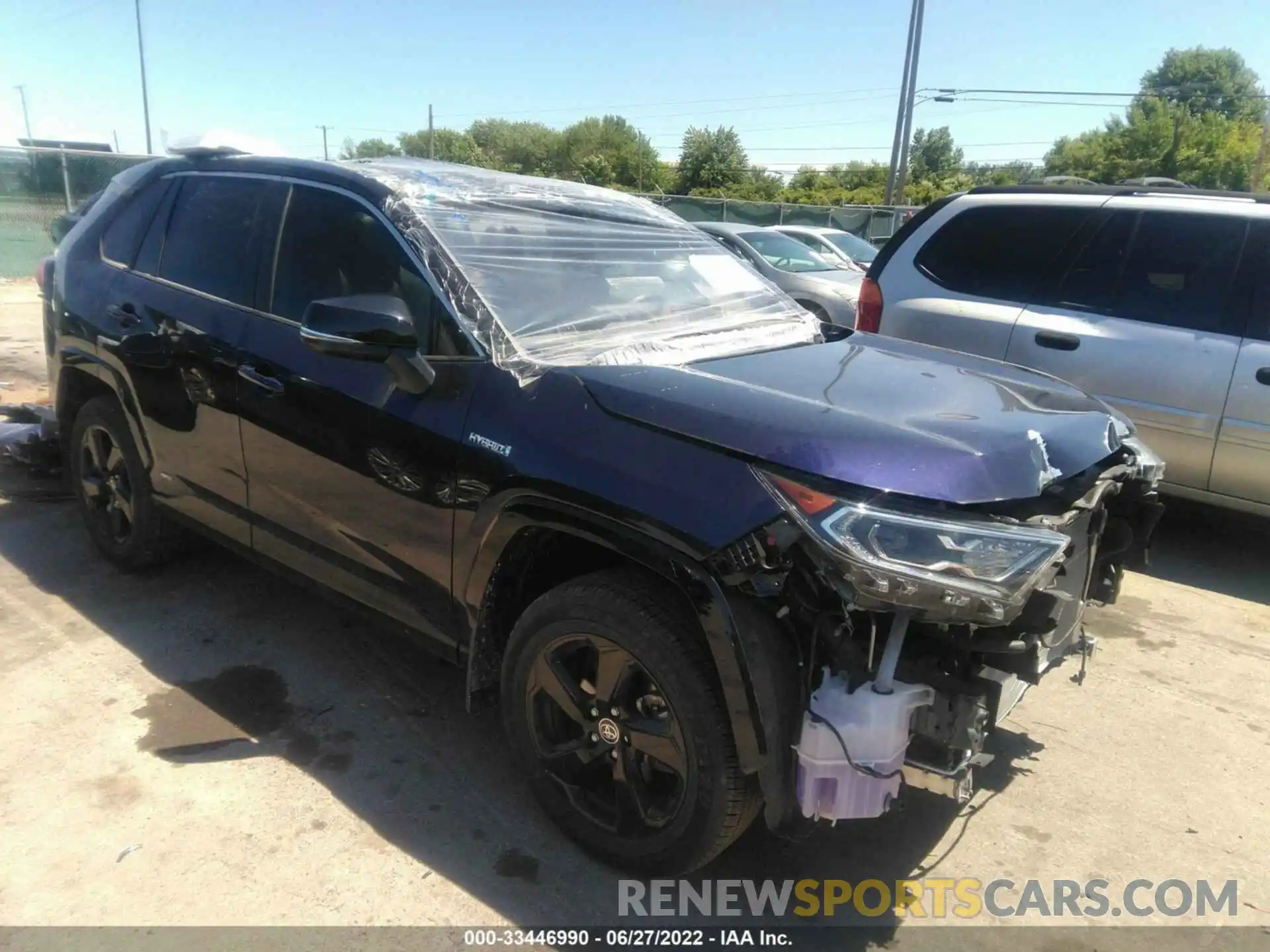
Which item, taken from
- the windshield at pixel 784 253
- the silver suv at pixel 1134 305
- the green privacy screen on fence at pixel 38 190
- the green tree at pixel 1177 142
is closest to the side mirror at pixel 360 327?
the silver suv at pixel 1134 305

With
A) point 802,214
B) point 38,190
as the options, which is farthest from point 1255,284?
point 802,214

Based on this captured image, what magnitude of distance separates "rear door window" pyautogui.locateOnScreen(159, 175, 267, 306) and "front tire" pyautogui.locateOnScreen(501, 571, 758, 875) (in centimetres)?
183

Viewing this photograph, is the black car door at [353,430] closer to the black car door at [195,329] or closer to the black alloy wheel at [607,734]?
the black car door at [195,329]

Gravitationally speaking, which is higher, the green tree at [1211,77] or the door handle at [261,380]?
the green tree at [1211,77]

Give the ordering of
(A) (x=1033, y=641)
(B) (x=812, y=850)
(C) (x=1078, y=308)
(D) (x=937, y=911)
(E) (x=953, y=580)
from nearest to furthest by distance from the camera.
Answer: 1. (E) (x=953, y=580)
2. (A) (x=1033, y=641)
3. (D) (x=937, y=911)
4. (B) (x=812, y=850)
5. (C) (x=1078, y=308)

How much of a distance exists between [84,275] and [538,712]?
10.1 ft

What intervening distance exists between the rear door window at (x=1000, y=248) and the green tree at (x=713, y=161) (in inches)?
→ 1921

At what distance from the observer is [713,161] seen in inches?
2104

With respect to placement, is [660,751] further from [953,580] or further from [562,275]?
[562,275]

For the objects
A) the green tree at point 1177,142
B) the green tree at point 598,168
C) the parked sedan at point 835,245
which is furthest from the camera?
the green tree at point 598,168

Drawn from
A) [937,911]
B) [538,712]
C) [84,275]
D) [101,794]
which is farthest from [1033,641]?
[84,275]

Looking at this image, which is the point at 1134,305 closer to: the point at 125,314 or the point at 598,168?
the point at 125,314

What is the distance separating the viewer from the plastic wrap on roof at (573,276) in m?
2.74

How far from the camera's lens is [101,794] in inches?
110
